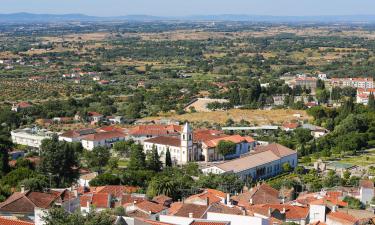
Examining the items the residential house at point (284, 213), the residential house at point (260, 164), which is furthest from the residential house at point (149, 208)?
the residential house at point (260, 164)

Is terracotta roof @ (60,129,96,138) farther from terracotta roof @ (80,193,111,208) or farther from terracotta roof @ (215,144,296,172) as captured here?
terracotta roof @ (80,193,111,208)

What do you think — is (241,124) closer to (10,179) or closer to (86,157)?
(86,157)

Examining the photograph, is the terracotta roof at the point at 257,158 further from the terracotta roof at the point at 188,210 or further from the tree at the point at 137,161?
the terracotta roof at the point at 188,210

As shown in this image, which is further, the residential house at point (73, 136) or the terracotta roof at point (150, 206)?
the residential house at point (73, 136)

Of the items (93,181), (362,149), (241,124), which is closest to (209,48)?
(241,124)

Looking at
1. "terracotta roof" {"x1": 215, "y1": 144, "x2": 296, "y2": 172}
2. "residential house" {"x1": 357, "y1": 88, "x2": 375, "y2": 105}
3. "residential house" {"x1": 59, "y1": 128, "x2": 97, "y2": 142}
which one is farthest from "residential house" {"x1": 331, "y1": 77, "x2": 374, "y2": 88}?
"residential house" {"x1": 59, "y1": 128, "x2": 97, "y2": 142}
